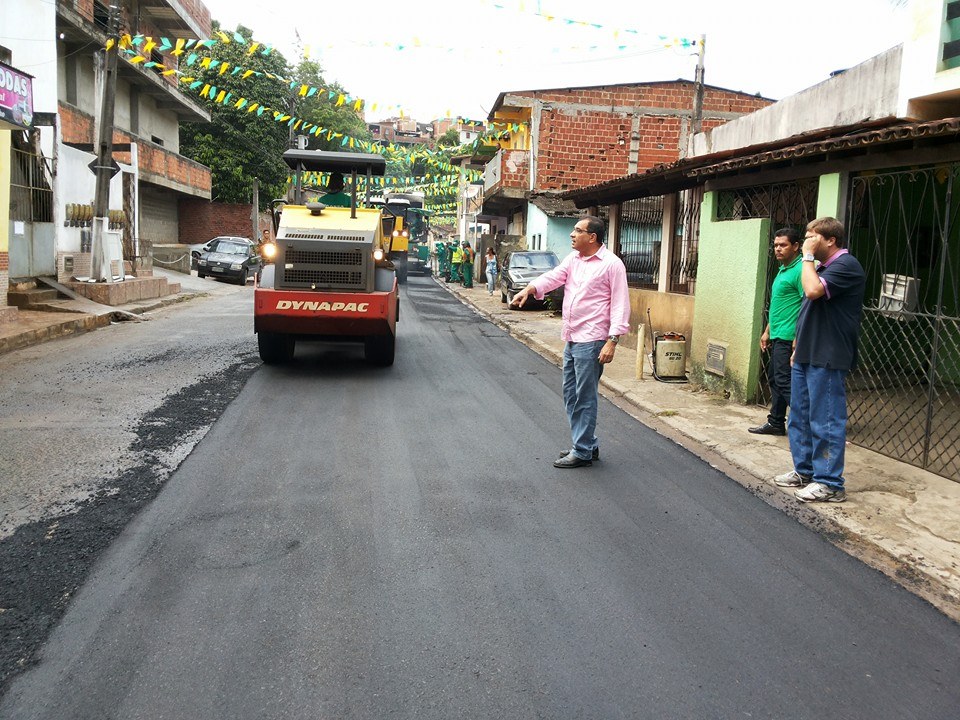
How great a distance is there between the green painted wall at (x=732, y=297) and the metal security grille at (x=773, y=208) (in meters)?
0.14

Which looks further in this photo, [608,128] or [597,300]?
[608,128]

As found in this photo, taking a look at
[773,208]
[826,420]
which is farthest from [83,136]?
[826,420]

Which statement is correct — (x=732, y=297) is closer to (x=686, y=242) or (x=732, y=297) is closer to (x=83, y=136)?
(x=686, y=242)

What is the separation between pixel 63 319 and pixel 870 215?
42.6 ft

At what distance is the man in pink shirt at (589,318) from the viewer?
6156 mm

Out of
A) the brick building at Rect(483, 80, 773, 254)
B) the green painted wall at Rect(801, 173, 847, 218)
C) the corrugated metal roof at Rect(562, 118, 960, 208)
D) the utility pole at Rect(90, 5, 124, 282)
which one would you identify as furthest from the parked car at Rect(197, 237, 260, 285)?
the green painted wall at Rect(801, 173, 847, 218)

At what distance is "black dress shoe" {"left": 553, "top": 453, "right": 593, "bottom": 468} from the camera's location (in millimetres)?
6176

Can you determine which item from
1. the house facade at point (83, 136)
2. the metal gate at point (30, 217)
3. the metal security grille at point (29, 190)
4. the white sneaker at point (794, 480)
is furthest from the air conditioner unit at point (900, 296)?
the metal security grille at point (29, 190)

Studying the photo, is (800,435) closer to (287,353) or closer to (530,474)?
(530,474)

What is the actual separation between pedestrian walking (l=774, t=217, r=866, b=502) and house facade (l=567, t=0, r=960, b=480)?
3.37 ft

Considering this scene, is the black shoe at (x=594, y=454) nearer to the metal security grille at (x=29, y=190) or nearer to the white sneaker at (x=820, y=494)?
the white sneaker at (x=820, y=494)

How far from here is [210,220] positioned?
4247 centimetres

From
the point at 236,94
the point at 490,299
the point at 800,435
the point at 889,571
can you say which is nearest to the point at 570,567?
the point at 889,571

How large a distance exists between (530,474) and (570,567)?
1798 mm
